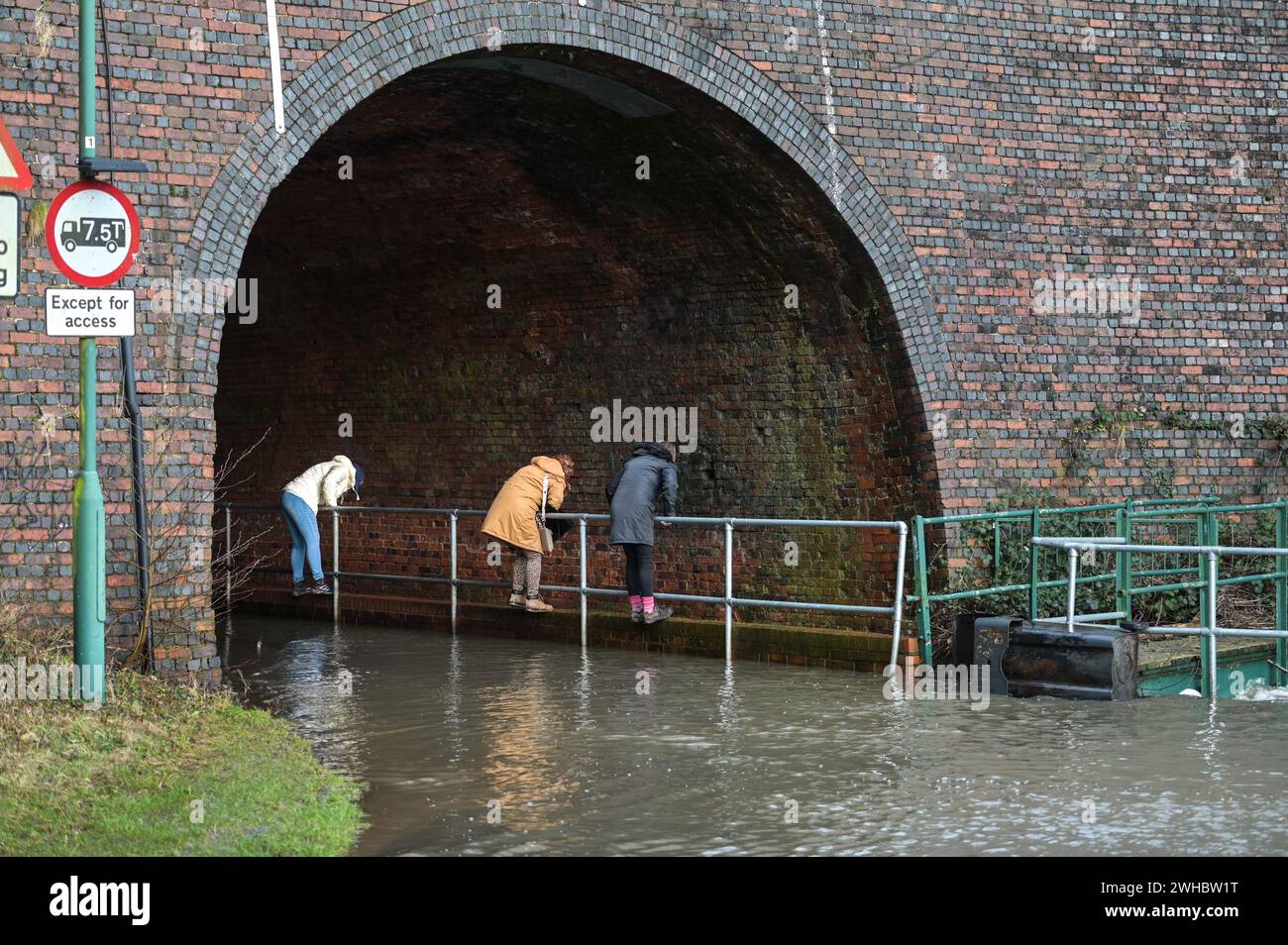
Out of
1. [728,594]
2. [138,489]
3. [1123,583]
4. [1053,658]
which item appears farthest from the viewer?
[728,594]

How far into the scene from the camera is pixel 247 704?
428 inches

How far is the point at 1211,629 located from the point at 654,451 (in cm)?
499

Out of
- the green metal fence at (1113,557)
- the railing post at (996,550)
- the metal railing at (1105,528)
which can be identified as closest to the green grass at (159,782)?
the metal railing at (1105,528)

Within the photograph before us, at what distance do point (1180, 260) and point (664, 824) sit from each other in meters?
8.95

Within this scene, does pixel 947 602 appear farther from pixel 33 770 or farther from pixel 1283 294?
pixel 33 770

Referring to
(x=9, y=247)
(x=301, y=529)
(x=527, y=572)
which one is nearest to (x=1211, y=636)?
(x=527, y=572)

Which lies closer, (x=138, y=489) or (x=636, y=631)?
(x=138, y=489)

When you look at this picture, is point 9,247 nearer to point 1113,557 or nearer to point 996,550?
point 996,550

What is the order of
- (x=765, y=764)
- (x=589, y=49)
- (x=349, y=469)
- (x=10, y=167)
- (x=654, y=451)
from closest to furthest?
1. (x=765, y=764)
2. (x=10, y=167)
3. (x=589, y=49)
4. (x=654, y=451)
5. (x=349, y=469)

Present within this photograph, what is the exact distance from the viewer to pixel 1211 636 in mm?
10547

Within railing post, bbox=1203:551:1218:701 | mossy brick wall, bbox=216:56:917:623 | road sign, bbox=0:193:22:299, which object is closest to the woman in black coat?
mossy brick wall, bbox=216:56:917:623

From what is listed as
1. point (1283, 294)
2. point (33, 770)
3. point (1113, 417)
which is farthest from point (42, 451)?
point (1283, 294)

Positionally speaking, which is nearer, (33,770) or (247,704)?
(33,770)

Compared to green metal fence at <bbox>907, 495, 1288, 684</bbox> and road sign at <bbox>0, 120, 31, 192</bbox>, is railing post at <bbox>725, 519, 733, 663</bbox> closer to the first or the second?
green metal fence at <bbox>907, 495, 1288, 684</bbox>
